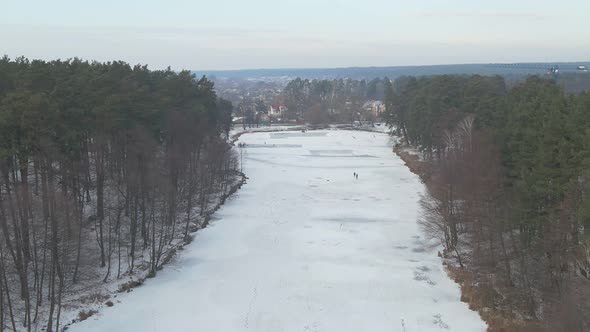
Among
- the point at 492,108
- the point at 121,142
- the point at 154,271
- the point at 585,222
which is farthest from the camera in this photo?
the point at 492,108

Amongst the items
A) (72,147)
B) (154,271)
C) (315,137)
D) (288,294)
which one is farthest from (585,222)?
(315,137)

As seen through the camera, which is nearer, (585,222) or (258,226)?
(585,222)

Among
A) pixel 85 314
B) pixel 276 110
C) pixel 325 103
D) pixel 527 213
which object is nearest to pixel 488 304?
pixel 527 213

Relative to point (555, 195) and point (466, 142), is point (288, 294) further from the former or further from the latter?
point (466, 142)

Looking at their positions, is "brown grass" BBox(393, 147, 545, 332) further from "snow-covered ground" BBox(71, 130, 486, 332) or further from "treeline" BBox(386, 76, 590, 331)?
"snow-covered ground" BBox(71, 130, 486, 332)

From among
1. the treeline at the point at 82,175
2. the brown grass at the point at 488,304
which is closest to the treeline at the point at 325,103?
the treeline at the point at 82,175

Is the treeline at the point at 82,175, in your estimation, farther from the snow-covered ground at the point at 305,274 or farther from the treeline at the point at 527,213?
the treeline at the point at 527,213
